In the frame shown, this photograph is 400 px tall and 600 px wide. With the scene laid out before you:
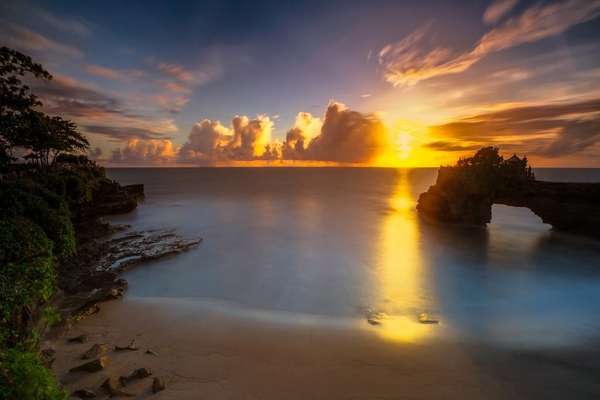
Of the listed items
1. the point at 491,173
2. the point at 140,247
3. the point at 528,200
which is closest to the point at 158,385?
the point at 140,247

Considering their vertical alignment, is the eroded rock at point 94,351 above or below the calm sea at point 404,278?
above

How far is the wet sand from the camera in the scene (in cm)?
754

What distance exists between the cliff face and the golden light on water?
7056mm

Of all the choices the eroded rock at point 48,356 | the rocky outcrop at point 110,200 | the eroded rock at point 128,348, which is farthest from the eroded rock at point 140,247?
the rocky outcrop at point 110,200

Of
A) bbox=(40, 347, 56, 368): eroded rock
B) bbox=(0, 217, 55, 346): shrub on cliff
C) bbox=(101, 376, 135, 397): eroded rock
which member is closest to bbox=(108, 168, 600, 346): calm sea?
bbox=(40, 347, 56, 368): eroded rock

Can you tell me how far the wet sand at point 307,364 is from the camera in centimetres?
754

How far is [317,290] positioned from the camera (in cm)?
1692

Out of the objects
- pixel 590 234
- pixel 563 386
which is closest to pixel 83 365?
pixel 563 386

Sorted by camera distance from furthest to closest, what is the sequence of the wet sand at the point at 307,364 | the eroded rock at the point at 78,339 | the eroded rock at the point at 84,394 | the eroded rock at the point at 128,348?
the eroded rock at the point at 78,339
the eroded rock at the point at 128,348
the wet sand at the point at 307,364
the eroded rock at the point at 84,394

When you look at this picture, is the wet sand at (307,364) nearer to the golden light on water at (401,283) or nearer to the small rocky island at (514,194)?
the golden light on water at (401,283)

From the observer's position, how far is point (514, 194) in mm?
31891

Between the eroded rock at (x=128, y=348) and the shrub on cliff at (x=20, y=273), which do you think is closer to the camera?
the shrub on cliff at (x=20, y=273)

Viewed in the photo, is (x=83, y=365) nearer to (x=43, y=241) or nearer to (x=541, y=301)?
(x=43, y=241)

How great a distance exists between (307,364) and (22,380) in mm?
6979
